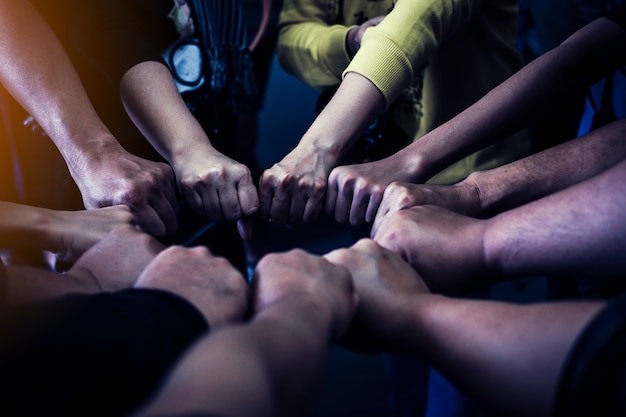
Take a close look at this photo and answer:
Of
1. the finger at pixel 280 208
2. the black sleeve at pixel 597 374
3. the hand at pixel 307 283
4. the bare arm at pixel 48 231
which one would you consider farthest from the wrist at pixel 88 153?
the black sleeve at pixel 597 374

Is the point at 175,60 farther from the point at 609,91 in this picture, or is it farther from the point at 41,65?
the point at 609,91

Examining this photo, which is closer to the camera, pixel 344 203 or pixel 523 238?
pixel 523 238

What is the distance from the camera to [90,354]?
→ 333mm

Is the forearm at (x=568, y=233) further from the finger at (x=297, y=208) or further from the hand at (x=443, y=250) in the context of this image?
the finger at (x=297, y=208)

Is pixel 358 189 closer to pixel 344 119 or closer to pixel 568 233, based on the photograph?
pixel 344 119

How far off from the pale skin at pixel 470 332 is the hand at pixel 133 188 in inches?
10.3

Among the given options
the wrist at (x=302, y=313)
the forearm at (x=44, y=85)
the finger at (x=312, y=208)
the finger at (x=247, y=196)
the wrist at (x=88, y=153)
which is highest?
the forearm at (x=44, y=85)

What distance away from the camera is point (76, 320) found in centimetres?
Result: 36

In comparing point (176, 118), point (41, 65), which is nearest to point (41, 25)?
point (41, 65)

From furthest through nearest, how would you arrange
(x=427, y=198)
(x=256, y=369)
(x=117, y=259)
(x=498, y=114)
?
(x=498, y=114) → (x=427, y=198) → (x=117, y=259) → (x=256, y=369)

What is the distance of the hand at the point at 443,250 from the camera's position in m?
0.54

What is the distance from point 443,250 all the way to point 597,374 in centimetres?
22

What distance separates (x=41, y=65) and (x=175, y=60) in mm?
267

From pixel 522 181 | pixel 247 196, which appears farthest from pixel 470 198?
pixel 247 196
